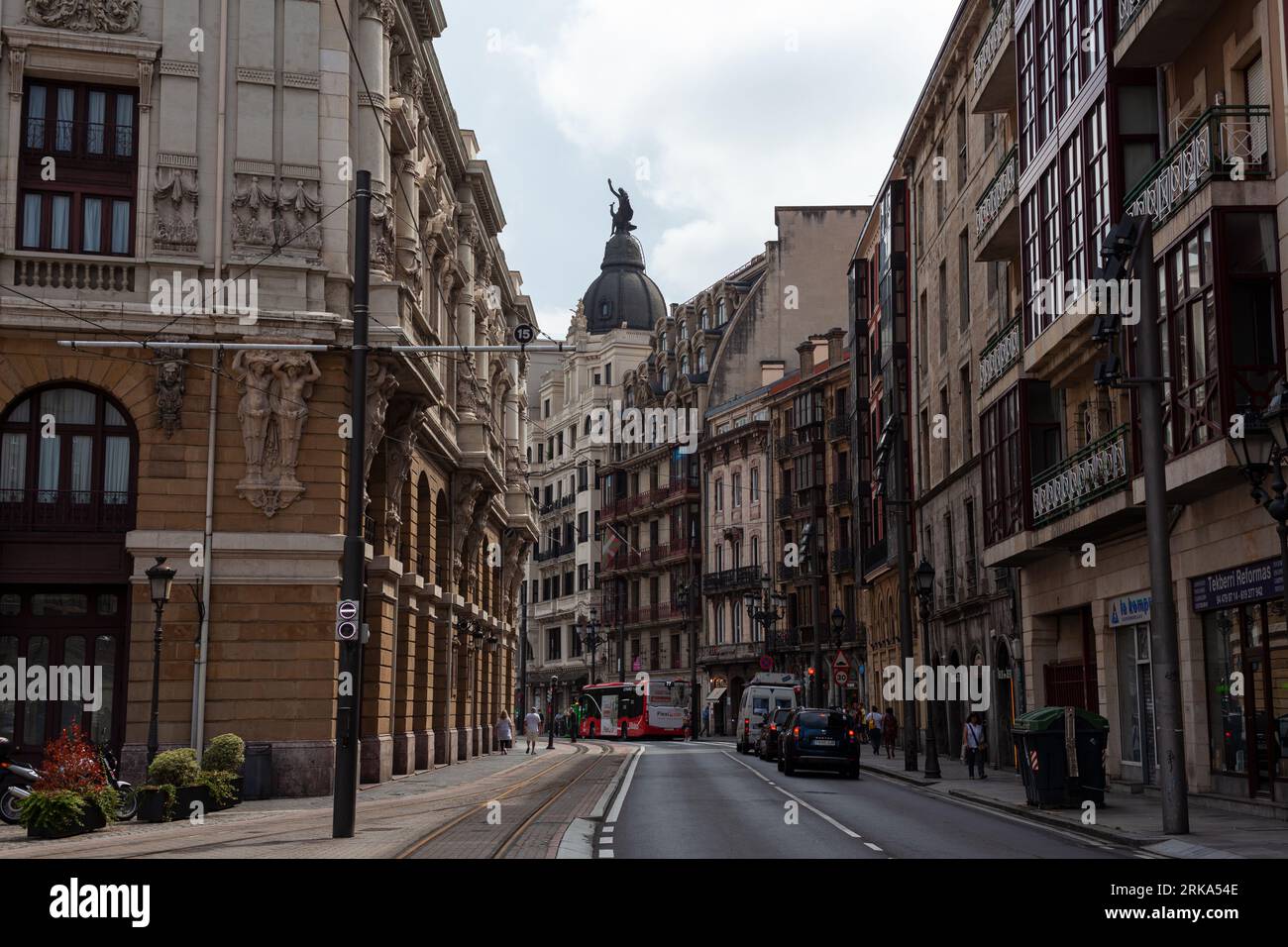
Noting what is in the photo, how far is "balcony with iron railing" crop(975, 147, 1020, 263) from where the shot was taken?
109 ft

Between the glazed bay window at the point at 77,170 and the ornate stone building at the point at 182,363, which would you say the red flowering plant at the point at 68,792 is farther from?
the glazed bay window at the point at 77,170

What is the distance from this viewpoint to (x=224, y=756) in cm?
2619

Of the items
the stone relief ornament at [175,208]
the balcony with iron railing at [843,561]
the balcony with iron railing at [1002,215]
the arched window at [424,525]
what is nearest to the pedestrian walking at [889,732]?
the arched window at [424,525]

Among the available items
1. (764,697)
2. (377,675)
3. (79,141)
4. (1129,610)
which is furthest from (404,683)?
(764,697)

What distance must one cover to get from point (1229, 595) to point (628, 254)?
104 meters

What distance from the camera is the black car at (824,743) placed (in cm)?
3472

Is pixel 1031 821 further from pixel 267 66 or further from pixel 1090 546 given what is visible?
pixel 267 66

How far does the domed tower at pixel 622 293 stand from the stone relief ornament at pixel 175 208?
295ft

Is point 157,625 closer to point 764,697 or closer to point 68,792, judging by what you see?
point 68,792

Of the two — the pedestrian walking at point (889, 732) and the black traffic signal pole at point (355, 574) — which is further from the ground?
the black traffic signal pole at point (355, 574)

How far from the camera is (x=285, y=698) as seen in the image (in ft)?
92.0

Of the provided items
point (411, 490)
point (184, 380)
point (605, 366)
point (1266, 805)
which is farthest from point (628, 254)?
point (1266, 805)

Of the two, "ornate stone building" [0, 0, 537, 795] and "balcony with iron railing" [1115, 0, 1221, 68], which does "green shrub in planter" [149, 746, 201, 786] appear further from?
"balcony with iron railing" [1115, 0, 1221, 68]

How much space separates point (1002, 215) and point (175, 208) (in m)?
17.5
